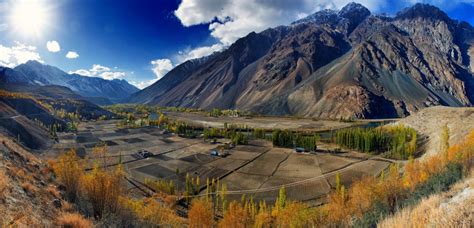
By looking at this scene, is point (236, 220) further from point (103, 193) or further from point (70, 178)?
point (70, 178)

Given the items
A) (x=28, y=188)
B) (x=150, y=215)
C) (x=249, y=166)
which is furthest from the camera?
(x=249, y=166)

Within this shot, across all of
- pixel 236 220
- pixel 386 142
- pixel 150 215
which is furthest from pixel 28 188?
pixel 386 142

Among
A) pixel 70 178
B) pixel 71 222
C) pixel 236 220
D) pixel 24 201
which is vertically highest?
pixel 24 201

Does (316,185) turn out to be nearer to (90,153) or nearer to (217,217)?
(217,217)

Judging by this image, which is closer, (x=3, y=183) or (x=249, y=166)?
(x=3, y=183)

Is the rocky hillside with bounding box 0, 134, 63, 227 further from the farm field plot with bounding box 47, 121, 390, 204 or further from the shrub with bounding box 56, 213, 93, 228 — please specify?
the farm field plot with bounding box 47, 121, 390, 204

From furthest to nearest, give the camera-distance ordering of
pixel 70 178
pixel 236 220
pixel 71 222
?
pixel 236 220, pixel 70 178, pixel 71 222

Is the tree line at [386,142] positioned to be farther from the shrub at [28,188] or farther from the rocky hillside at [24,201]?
the shrub at [28,188]

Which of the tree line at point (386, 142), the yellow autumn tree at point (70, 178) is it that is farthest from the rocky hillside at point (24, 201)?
the tree line at point (386, 142)
